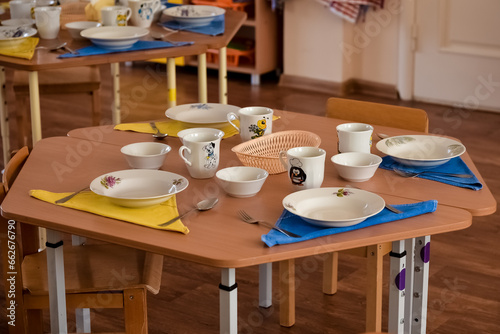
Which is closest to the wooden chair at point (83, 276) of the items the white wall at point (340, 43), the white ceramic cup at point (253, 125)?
the white ceramic cup at point (253, 125)

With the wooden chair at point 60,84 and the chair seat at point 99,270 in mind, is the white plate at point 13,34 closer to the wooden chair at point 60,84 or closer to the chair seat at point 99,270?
the wooden chair at point 60,84

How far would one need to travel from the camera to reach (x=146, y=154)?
1.96m

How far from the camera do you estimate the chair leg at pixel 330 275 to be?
2.62m

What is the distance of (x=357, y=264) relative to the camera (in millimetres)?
2875

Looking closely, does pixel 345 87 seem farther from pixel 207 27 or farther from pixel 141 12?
pixel 141 12

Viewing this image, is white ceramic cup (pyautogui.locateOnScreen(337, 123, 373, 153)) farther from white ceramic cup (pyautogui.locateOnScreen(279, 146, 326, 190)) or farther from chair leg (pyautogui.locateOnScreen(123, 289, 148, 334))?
chair leg (pyautogui.locateOnScreen(123, 289, 148, 334))

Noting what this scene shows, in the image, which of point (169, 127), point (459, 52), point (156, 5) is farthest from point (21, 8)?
point (459, 52)

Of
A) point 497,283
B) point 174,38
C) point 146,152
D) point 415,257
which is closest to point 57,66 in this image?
point 174,38

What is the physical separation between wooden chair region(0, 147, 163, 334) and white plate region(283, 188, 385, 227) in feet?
1.41

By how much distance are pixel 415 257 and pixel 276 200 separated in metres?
0.43

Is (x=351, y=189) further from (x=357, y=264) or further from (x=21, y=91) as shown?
(x=21, y=91)

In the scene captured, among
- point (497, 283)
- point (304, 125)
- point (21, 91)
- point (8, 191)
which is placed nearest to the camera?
point (8, 191)

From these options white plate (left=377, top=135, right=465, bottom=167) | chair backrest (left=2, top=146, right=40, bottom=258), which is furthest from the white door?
chair backrest (left=2, top=146, right=40, bottom=258)

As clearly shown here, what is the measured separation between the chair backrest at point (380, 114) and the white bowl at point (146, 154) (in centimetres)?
75
